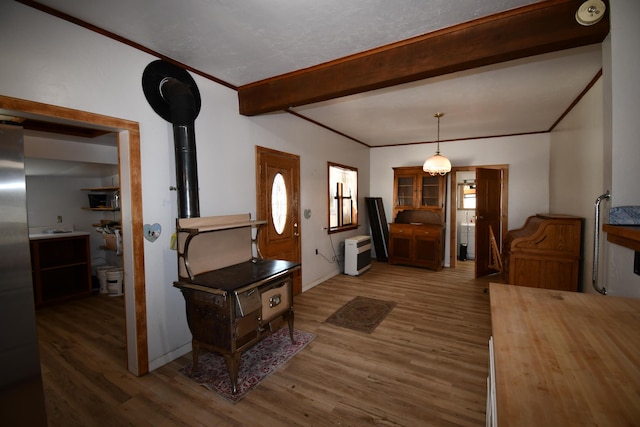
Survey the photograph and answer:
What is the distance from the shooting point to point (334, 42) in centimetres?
223

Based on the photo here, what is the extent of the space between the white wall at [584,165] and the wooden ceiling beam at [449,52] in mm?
1224

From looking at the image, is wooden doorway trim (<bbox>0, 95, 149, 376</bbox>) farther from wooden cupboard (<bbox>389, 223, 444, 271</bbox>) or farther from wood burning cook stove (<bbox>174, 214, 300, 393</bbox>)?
wooden cupboard (<bbox>389, 223, 444, 271</bbox>)

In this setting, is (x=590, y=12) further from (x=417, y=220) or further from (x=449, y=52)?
(x=417, y=220)

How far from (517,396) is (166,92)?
290cm

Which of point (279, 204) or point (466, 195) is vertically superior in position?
point (466, 195)

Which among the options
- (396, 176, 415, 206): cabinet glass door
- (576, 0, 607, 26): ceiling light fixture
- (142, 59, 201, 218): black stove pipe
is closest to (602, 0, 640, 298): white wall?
(576, 0, 607, 26): ceiling light fixture

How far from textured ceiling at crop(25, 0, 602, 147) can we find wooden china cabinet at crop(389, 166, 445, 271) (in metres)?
2.07

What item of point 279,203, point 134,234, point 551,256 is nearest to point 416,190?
point 551,256

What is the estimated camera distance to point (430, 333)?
3006 millimetres

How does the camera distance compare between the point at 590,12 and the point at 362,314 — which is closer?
the point at 590,12

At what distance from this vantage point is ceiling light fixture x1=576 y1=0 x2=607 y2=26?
1684 millimetres

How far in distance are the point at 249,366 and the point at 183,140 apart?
2023 millimetres

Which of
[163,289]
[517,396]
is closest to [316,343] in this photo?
[163,289]

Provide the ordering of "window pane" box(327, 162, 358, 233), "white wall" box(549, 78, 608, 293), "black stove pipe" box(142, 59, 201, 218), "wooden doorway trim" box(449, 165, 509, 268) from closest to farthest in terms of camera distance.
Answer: "black stove pipe" box(142, 59, 201, 218)
"white wall" box(549, 78, 608, 293)
"window pane" box(327, 162, 358, 233)
"wooden doorway trim" box(449, 165, 509, 268)
